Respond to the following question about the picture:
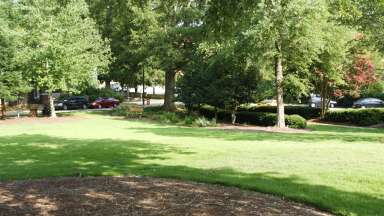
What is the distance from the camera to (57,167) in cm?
1246

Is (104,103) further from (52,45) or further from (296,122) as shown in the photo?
(296,122)

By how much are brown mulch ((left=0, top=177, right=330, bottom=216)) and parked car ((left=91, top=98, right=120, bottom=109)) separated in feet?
148

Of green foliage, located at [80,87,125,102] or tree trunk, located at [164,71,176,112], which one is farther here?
green foliage, located at [80,87,125,102]

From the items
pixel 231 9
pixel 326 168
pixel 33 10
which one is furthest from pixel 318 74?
pixel 231 9

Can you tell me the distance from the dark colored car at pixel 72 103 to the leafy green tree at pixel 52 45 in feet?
54.8

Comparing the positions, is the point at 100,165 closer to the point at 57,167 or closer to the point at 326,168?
the point at 57,167

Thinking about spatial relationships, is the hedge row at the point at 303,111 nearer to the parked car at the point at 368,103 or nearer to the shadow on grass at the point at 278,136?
the parked car at the point at 368,103

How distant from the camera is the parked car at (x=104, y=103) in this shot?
54812 mm

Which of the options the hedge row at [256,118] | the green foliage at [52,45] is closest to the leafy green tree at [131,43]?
the green foliage at [52,45]

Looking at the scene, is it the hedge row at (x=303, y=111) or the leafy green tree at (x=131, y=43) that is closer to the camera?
the hedge row at (x=303, y=111)

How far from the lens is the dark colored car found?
53.0m

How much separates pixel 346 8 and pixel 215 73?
23.8 metres

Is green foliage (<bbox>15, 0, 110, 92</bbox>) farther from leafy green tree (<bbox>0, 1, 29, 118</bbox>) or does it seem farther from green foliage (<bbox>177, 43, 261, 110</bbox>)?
green foliage (<bbox>177, 43, 261, 110</bbox>)

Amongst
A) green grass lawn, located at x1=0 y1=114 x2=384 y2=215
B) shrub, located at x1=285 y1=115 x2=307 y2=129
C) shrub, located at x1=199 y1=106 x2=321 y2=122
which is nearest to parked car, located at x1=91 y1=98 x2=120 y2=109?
shrub, located at x1=199 y1=106 x2=321 y2=122
